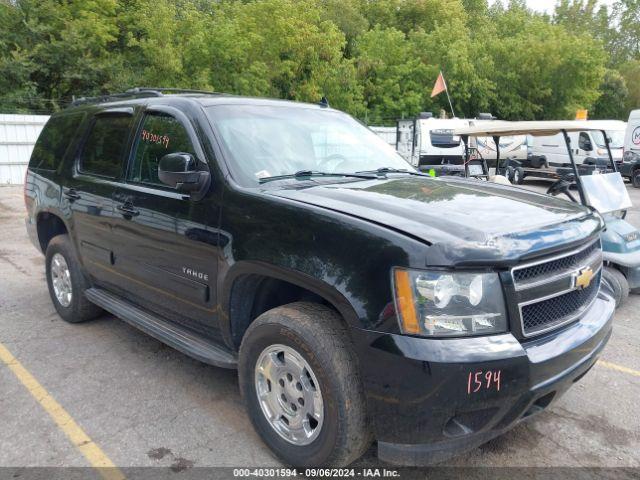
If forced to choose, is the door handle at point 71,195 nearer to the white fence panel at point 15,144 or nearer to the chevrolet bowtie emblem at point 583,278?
the chevrolet bowtie emblem at point 583,278

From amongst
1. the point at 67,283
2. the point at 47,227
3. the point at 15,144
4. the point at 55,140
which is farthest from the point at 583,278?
the point at 15,144

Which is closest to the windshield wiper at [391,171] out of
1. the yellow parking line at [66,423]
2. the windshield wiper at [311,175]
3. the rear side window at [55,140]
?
the windshield wiper at [311,175]

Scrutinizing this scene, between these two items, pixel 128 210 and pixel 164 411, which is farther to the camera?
pixel 128 210

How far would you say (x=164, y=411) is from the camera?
138 inches

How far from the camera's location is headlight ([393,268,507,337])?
235 centimetres

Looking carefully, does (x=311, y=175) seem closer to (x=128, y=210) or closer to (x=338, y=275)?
(x=338, y=275)

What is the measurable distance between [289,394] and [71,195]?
2.85 meters

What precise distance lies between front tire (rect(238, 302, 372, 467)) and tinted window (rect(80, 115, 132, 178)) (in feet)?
6.51

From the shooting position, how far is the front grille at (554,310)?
2.54 metres

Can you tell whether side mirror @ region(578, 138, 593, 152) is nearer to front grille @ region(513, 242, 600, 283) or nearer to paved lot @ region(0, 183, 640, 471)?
paved lot @ region(0, 183, 640, 471)

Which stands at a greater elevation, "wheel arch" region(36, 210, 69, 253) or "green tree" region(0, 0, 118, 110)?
"green tree" region(0, 0, 118, 110)

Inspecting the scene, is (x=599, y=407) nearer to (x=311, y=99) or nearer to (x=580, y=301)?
(x=580, y=301)

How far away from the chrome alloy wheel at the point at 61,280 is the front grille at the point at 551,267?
385 centimetres

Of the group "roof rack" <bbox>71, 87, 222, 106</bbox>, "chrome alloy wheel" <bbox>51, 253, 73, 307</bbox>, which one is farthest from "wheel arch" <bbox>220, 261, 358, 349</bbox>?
"chrome alloy wheel" <bbox>51, 253, 73, 307</bbox>
